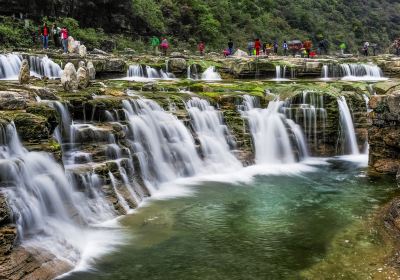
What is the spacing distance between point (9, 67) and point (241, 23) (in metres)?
40.7

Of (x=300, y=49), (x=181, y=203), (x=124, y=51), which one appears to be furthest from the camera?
(x=300, y=49)

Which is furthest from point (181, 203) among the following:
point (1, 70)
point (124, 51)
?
point (124, 51)

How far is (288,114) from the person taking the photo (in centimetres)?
1970

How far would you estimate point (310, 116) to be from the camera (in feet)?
64.3

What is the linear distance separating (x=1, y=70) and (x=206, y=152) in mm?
11370

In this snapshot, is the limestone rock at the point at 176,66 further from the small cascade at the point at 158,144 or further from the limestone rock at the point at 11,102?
the limestone rock at the point at 11,102

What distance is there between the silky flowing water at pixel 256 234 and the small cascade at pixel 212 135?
204cm

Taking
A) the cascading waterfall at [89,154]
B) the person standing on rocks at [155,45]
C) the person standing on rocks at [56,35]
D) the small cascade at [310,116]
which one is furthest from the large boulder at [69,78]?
the person standing on rocks at [155,45]

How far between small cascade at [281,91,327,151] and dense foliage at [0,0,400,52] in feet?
68.2

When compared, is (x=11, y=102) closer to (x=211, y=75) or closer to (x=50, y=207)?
(x=50, y=207)

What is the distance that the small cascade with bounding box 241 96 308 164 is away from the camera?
18.6 m

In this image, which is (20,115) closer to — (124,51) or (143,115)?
(143,115)

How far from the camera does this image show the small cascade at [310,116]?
19547mm

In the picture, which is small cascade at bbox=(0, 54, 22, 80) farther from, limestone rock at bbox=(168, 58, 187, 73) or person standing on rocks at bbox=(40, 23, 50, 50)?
limestone rock at bbox=(168, 58, 187, 73)
